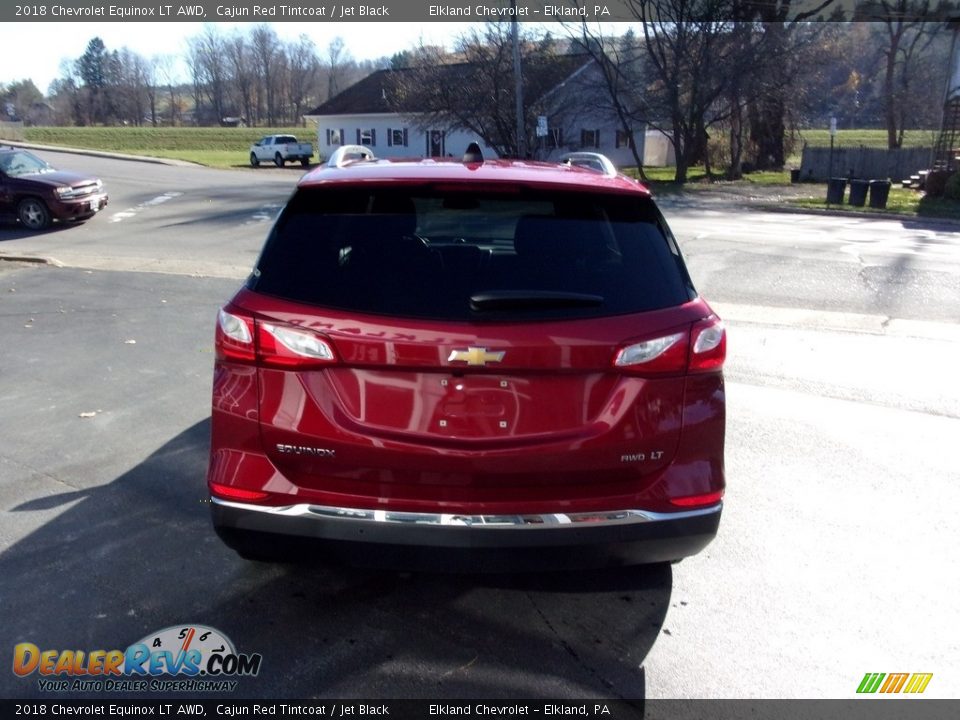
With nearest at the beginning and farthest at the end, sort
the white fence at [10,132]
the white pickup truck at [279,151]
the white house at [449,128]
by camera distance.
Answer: the white house at [449,128], the white pickup truck at [279,151], the white fence at [10,132]

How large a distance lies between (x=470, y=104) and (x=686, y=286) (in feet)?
129

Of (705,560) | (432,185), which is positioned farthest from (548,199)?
(705,560)

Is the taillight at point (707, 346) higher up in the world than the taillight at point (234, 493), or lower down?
higher up

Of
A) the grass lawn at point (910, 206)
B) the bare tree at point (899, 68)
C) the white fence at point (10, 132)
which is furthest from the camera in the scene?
the white fence at point (10, 132)

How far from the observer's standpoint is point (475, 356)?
2.99 meters

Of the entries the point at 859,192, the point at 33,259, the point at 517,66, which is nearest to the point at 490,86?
the point at 517,66

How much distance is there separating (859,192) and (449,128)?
22.0 meters

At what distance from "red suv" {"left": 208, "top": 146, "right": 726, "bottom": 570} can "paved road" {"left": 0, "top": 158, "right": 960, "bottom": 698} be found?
19.4 inches

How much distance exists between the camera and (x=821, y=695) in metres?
3.20

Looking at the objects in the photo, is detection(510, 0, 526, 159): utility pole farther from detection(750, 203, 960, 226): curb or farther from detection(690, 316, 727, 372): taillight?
detection(690, 316, 727, 372): taillight

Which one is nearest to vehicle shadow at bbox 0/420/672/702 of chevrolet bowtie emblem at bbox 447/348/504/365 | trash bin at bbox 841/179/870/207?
chevrolet bowtie emblem at bbox 447/348/504/365

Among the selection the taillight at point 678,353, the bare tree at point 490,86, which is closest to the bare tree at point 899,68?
the bare tree at point 490,86

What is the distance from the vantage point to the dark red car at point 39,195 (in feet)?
63.2

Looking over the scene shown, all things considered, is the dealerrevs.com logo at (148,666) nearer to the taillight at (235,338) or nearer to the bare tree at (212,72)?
the taillight at (235,338)
